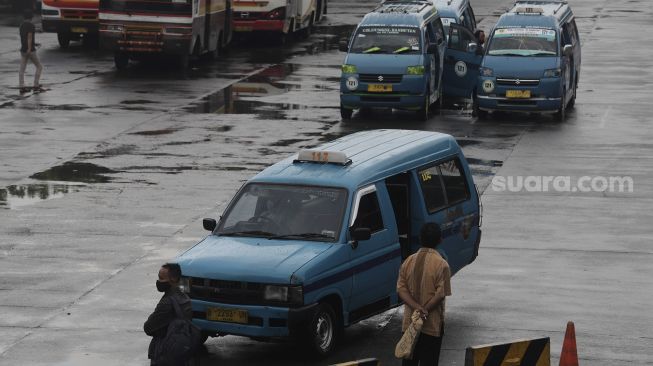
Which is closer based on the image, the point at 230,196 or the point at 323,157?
the point at 323,157

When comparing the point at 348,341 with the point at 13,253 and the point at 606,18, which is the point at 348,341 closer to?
the point at 13,253

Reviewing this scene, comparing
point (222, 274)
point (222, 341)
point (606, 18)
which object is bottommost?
point (606, 18)

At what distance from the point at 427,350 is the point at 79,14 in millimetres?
33148

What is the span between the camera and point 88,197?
78.4ft

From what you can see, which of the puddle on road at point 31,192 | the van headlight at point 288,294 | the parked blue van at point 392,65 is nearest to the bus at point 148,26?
the parked blue van at point 392,65

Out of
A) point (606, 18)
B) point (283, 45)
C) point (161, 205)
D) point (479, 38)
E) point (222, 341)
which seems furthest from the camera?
point (606, 18)

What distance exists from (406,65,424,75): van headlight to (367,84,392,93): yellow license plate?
518 millimetres

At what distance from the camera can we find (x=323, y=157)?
52.9ft

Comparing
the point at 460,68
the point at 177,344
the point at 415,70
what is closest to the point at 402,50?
the point at 415,70

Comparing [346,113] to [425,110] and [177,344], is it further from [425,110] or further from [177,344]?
[177,344]

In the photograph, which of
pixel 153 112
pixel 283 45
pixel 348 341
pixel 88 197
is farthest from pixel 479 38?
pixel 348 341

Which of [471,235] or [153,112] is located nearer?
[471,235]

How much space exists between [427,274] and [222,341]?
332 cm

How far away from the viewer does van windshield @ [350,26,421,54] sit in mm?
33312
